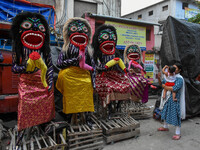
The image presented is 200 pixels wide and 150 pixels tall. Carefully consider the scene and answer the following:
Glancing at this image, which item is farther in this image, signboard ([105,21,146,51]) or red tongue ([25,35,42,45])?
signboard ([105,21,146,51])

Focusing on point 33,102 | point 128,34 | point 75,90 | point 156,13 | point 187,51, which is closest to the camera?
point 33,102

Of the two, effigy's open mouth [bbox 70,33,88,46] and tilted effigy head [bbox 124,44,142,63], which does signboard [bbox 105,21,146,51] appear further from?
effigy's open mouth [bbox 70,33,88,46]

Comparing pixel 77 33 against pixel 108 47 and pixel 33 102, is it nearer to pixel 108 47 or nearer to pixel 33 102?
pixel 108 47

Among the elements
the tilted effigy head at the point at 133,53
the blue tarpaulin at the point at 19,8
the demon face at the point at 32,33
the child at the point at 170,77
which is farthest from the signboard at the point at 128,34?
the demon face at the point at 32,33

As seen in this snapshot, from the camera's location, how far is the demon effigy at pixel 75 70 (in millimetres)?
2730

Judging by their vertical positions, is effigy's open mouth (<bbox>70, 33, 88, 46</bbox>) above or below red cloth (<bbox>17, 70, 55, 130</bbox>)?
above

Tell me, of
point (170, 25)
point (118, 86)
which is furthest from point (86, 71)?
point (170, 25)

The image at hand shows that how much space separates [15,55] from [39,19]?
2.26 ft


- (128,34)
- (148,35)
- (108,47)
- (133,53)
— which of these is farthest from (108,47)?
(148,35)

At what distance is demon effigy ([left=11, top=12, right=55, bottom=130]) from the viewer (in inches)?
90.3

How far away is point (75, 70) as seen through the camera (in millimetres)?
2832

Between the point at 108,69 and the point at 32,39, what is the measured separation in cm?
166

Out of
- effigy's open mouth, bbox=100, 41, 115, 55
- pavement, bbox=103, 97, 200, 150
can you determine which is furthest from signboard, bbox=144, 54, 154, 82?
effigy's open mouth, bbox=100, 41, 115, 55

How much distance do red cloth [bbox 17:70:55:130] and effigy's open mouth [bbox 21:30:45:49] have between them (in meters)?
0.42
